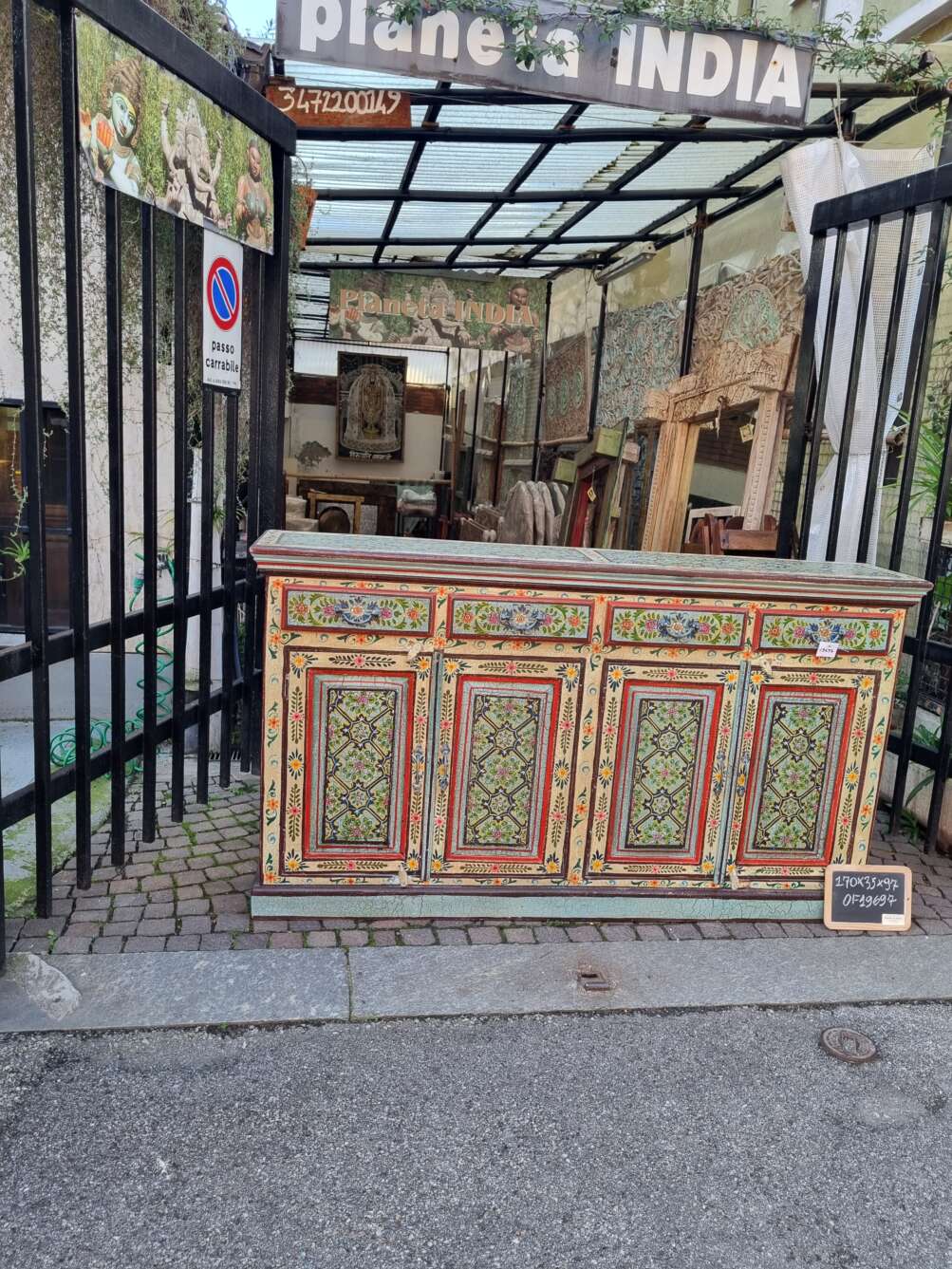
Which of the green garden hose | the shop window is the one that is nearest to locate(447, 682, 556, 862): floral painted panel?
the green garden hose

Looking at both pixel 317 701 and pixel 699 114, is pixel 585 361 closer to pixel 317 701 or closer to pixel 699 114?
pixel 699 114

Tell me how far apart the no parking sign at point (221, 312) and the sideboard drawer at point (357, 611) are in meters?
1.47

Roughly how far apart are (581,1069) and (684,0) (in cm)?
544

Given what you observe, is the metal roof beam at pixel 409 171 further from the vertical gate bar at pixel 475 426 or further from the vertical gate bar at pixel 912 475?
the vertical gate bar at pixel 475 426

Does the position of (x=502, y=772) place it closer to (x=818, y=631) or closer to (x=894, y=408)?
(x=818, y=631)

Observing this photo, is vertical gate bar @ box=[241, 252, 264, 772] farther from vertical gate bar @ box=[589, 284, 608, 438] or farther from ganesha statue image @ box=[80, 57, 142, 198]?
vertical gate bar @ box=[589, 284, 608, 438]

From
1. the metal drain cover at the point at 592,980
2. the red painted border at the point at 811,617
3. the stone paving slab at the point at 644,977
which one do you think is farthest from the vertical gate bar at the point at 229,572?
the red painted border at the point at 811,617

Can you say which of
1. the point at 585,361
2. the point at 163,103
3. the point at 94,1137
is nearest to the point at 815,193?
the point at 163,103

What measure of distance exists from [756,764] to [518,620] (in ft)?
3.79

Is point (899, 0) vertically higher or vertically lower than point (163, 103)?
higher

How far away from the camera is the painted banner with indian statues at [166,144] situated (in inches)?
128

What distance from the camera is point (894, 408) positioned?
207 inches

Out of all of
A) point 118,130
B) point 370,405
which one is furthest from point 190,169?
point 370,405

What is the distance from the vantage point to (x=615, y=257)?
9859mm
